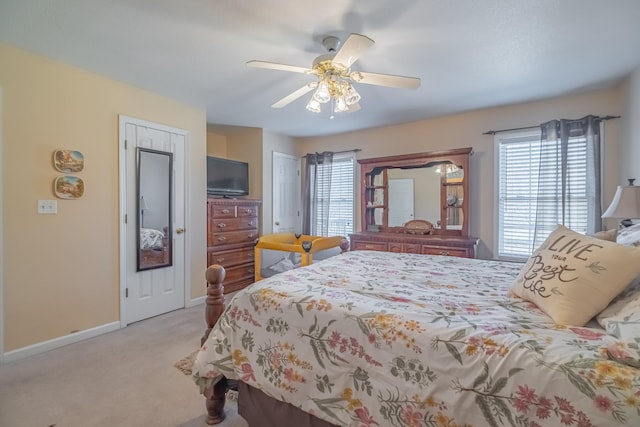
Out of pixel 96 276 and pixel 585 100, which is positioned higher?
pixel 585 100

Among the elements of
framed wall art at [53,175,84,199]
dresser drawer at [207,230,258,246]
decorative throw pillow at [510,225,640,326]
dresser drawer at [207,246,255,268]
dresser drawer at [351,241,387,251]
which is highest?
framed wall art at [53,175,84,199]

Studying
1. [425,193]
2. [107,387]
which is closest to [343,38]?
[425,193]

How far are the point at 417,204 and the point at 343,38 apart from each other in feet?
8.33

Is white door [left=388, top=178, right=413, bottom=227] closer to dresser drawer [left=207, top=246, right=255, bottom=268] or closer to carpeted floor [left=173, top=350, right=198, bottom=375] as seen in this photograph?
dresser drawer [left=207, top=246, right=255, bottom=268]

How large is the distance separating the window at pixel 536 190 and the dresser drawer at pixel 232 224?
3369 mm

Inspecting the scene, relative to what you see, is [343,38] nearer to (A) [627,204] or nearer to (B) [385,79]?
(B) [385,79]

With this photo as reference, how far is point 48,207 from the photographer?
2475mm

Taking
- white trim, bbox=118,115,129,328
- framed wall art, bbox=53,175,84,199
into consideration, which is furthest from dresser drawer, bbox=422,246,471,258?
framed wall art, bbox=53,175,84,199

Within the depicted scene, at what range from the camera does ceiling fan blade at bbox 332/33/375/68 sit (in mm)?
1627

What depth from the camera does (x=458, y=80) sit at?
9.25 feet

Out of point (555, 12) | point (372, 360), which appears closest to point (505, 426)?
point (372, 360)

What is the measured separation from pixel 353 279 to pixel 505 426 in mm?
967

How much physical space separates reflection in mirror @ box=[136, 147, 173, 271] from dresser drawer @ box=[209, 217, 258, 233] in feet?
2.06

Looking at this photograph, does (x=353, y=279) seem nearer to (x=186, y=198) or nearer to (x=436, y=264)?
(x=436, y=264)
